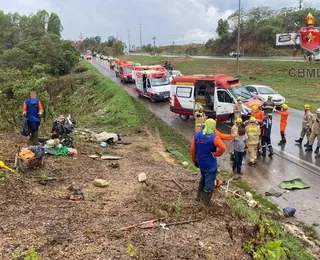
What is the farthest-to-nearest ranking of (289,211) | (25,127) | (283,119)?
1. (283,119)
2. (25,127)
3. (289,211)

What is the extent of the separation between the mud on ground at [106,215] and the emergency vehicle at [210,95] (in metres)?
7.05

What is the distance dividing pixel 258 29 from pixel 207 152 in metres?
56.6

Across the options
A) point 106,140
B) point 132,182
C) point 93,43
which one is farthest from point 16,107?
point 93,43

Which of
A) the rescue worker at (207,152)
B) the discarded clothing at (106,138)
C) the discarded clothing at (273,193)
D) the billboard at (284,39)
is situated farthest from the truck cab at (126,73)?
the rescue worker at (207,152)

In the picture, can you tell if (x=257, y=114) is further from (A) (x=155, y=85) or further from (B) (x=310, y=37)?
(B) (x=310, y=37)

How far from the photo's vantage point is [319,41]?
35312 millimetres

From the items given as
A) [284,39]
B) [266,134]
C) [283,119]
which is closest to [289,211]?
[266,134]

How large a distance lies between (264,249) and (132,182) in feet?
12.7

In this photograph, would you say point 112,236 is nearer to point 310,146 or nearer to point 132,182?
point 132,182

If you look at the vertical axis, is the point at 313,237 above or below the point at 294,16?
below

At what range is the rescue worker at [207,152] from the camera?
6848 mm

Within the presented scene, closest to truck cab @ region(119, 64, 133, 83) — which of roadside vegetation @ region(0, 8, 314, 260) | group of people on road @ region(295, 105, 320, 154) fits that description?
roadside vegetation @ region(0, 8, 314, 260)

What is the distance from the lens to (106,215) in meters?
6.70

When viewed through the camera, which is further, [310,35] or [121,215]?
[310,35]
